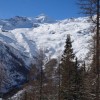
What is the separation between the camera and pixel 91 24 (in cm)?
2756

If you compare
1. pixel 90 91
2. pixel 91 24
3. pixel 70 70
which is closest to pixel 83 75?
pixel 70 70

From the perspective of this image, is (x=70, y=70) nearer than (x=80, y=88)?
No

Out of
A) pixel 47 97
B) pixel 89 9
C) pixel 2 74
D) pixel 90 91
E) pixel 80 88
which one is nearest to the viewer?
pixel 89 9

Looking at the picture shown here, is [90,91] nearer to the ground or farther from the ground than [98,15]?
nearer to the ground

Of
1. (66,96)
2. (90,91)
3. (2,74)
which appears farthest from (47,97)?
(90,91)

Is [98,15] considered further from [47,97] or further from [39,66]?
[47,97]

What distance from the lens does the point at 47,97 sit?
61.2 meters

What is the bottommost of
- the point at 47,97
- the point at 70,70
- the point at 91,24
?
the point at 47,97

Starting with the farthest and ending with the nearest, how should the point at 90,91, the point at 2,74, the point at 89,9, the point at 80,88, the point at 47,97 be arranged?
1. the point at 47,97
2. the point at 2,74
3. the point at 80,88
4. the point at 90,91
5. the point at 89,9

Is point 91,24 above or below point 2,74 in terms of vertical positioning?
above

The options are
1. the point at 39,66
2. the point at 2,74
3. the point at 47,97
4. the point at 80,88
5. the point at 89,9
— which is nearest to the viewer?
the point at 89,9

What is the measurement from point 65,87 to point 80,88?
2793 millimetres

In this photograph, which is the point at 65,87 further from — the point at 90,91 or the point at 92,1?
the point at 92,1

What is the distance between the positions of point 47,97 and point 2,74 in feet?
33.9
